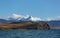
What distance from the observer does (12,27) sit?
399 feet

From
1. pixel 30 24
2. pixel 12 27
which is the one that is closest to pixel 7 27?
pixel 12 27

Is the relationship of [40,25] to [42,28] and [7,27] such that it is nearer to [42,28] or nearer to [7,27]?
[42,28]

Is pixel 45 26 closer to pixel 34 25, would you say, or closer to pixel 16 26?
pixel 34 25

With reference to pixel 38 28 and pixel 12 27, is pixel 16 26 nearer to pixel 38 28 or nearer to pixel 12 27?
pixel 12 27

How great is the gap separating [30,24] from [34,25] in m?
2.73

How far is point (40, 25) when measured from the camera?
119500 millimetres

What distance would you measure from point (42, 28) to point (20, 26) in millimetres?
10267

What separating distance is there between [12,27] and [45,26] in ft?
45.9

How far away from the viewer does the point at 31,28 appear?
4594 inches

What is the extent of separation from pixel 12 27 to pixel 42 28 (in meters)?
13.1

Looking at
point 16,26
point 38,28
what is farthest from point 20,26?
point 38,28

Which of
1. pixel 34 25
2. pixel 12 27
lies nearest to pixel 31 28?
pixel 34 25

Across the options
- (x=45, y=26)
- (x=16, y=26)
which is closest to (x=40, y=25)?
(x=45, y=26)

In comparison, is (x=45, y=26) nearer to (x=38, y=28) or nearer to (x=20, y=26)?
(x=38, y=28)
